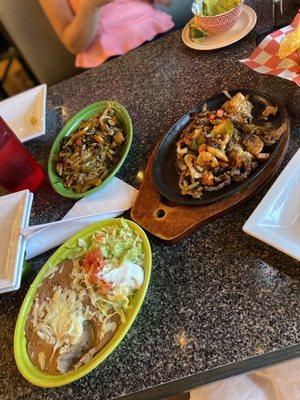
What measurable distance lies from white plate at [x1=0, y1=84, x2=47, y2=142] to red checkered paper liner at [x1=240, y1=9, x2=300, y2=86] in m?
0.64

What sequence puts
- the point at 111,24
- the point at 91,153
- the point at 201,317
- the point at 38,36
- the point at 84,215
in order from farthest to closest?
the point at 38,36 → the point at 111,24 → the point at 91,153 → the point at 84,215 → the point at 201,317

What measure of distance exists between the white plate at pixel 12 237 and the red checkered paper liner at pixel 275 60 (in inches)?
25.6

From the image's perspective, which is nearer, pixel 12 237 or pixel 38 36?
pixel 12 237

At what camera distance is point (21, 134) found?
1309mm

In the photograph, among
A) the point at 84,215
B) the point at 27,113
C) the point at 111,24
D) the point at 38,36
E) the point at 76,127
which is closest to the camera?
the point at 84,215

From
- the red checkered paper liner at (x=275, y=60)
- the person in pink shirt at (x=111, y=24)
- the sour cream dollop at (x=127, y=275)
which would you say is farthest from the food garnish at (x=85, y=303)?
the person in pink shirt at (x=111, y=24)

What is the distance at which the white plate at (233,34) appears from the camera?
124 centimetres

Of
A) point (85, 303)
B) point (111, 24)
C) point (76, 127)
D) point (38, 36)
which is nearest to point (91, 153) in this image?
point (76, 127)

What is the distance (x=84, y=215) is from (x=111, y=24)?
0.99 metres

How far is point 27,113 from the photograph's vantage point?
1.37m

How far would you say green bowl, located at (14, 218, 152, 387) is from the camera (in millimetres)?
736

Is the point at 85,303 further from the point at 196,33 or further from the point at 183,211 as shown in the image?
the point at 196,33

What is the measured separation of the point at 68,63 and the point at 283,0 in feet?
3.81

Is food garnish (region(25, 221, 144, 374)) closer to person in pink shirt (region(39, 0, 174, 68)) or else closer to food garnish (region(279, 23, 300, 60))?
food garnish (region(279, 23, 300, 60))
